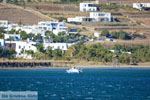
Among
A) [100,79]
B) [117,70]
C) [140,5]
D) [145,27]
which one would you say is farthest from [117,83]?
[140,5]

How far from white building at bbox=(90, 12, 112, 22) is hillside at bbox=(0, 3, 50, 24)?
5807mm

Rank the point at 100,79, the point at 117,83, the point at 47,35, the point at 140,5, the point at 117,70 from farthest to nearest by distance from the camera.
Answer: the point at 140,5 < the point at 47,35 < the point at 117,70 < the point at 100,79 < the point at 117,83

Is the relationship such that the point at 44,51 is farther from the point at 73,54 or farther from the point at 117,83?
the point at 117,83

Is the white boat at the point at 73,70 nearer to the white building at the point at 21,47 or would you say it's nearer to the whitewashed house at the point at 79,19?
the white building at the point at 21,47

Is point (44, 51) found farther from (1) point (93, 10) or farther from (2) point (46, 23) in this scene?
(1) point (93, 10)

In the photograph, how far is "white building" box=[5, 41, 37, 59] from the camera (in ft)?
379

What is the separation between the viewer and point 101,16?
134 metres

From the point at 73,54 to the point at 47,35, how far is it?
29.7 feet

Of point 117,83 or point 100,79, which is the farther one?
point 100,79

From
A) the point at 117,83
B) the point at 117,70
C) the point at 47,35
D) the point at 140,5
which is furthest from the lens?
the point at 140,5

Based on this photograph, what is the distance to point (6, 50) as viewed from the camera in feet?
377

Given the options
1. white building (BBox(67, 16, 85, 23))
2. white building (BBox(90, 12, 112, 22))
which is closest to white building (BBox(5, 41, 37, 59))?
white building (BBox(67, 16, 85, 23))

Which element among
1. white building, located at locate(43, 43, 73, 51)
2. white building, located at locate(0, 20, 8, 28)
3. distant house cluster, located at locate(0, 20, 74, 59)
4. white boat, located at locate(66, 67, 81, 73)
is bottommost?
white boat, located at locate(66, 67, 81, 73)

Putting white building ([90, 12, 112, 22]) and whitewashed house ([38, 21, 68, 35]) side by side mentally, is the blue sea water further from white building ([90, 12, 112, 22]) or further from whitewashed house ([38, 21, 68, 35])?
white building ([90, 12, 112, 22])
